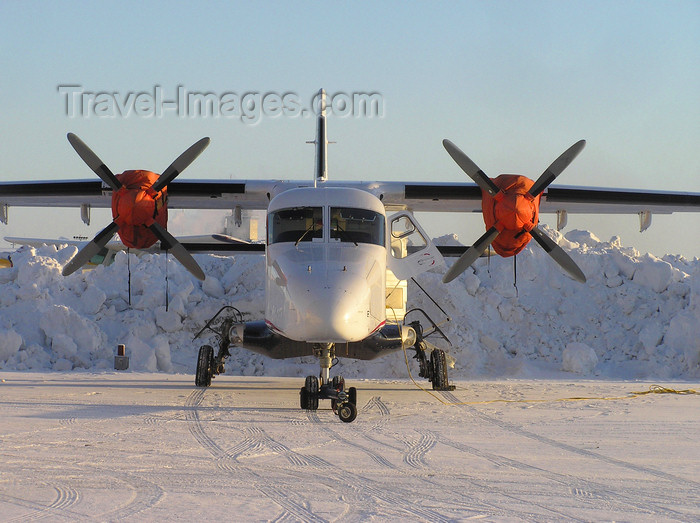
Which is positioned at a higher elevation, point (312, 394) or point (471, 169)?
point (471, 169)

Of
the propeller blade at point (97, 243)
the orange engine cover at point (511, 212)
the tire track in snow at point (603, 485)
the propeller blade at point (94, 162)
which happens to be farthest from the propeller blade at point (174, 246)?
the tire track in snow at point (603, 485)

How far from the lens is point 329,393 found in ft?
35.6

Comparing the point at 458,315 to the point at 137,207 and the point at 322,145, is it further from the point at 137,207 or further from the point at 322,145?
the point at 137,207

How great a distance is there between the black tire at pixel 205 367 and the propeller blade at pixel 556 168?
6250 mm

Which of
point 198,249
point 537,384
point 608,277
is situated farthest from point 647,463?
point 608,277

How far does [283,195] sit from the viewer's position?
12602 mm

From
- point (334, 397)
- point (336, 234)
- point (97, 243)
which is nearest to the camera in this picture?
point (334, 397)

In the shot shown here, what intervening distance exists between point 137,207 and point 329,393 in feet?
16.3

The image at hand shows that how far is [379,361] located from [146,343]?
19.2 ft

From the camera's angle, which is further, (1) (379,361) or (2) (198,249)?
(1) (379,361)

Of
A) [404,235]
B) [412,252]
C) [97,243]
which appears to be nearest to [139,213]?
[97,243]

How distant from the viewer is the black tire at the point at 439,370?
1501 cm

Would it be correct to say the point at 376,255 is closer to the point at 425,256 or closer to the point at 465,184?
the point at 425,256

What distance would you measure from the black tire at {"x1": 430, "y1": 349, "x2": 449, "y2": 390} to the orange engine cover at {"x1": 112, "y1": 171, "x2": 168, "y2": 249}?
5.31 m
